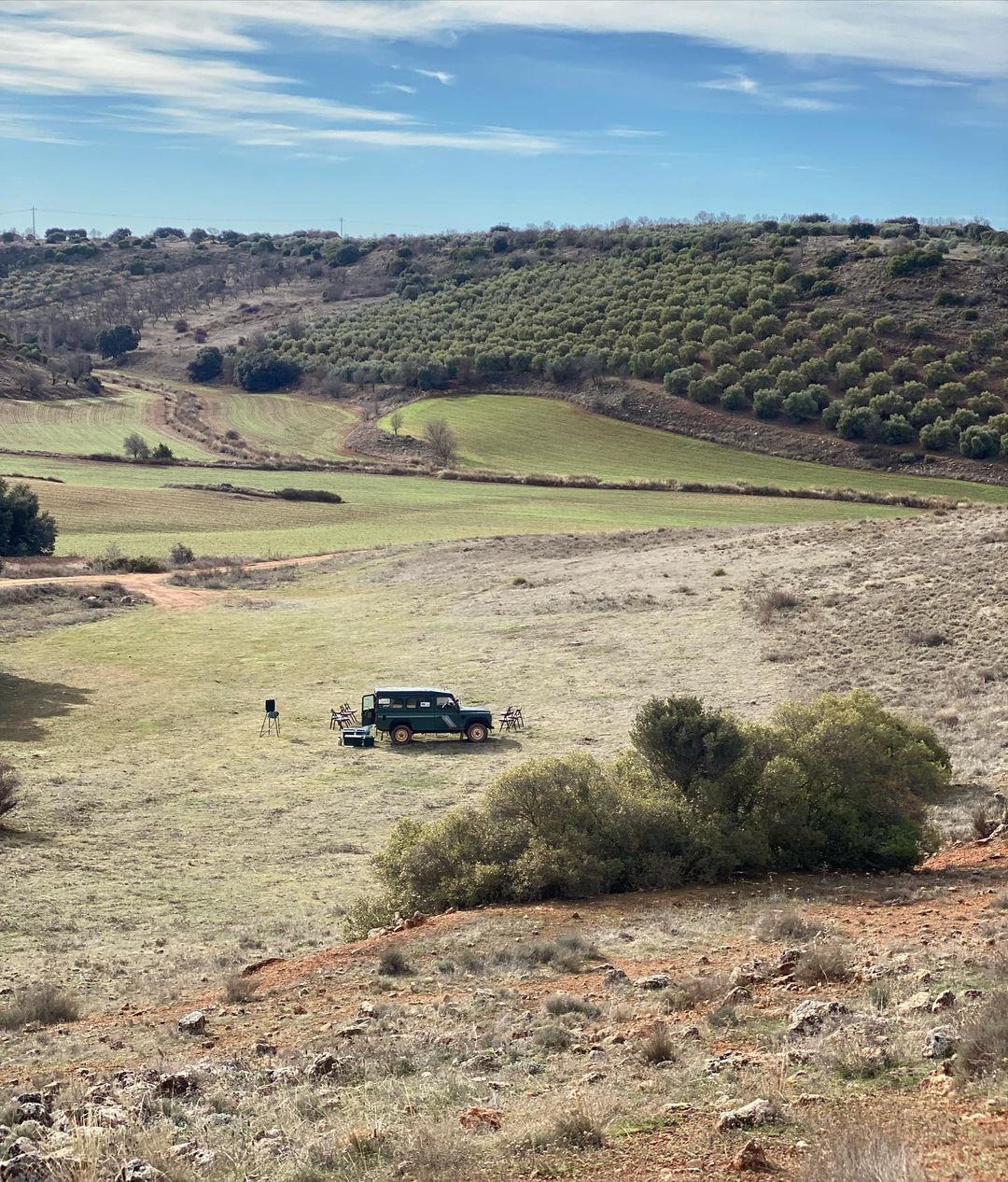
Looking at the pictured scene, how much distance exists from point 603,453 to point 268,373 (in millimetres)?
51052

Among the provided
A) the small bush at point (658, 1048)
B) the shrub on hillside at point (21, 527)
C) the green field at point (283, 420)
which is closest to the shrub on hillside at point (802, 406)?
the green field at point (283, 420)

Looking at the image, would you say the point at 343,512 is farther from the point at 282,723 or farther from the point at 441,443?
the point at 282,723

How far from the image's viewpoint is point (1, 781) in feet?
78.8

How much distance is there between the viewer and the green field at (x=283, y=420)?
102875 millimetres

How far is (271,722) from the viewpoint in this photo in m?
34.2

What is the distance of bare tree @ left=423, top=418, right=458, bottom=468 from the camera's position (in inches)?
3752

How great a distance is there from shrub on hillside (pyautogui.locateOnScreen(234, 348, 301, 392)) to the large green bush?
11803cm

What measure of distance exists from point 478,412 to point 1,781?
8735 cm

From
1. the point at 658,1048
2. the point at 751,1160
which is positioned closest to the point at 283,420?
the point at 658,1048

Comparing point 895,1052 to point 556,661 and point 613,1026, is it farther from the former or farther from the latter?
point 556,661

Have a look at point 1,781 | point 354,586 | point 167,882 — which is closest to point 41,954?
point 167,882

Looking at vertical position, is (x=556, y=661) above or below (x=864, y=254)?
below

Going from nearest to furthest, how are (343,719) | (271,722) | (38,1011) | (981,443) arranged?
(38,1011)
(343,719)
(271,722)
(981,443)

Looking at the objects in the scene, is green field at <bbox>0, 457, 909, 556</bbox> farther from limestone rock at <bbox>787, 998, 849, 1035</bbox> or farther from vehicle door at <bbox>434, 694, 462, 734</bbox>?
limestone rock at <bbox>787, 998, 849, 1035</bbox>
